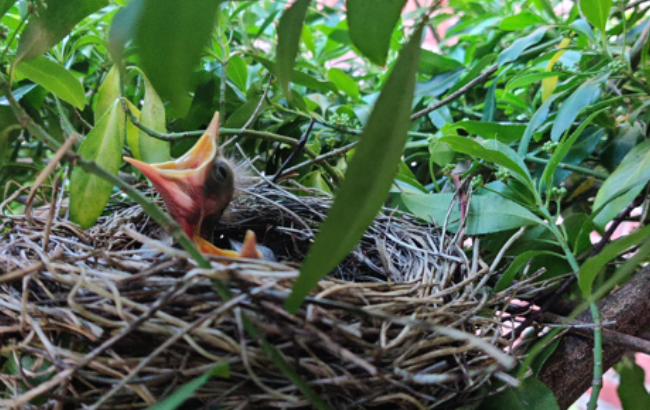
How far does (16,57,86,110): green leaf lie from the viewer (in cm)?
51

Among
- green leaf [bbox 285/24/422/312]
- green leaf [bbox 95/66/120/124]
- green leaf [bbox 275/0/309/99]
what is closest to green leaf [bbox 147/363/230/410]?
green leaf [bbox 285/24/422/312]

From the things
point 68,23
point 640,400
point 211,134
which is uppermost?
point 68,23

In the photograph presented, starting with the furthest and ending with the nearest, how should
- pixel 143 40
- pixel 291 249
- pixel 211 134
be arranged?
pixel 291 249, pixel 211 134, pixel 143 40

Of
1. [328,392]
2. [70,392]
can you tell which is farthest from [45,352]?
[328,392]

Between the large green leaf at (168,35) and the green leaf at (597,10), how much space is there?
0.60 meters

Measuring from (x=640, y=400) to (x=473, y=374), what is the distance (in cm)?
27

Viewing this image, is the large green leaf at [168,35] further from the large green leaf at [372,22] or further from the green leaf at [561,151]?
the green leaf at [561,151]

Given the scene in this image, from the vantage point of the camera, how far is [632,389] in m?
0.52

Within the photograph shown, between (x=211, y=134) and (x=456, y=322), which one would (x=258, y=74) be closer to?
(x=211, y=134)

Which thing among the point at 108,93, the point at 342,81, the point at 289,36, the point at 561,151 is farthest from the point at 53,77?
the point at 561,151

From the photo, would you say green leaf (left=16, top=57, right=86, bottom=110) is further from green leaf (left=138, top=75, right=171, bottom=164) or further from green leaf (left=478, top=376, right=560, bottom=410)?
green leaf (left=478, top=376, right=560, bottom=410)

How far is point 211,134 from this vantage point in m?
0.61

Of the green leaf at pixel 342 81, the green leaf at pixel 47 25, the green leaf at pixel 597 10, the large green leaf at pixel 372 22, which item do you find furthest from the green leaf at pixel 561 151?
the green leaf at pixel 47 25

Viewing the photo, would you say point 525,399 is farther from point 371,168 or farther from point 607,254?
point 371,168
